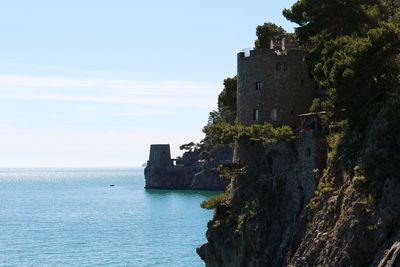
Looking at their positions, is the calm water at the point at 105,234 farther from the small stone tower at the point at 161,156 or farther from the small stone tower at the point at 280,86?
the small stone tower at the point at 161,156

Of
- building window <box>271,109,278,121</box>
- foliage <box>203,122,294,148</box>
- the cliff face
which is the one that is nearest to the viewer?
the cliff face

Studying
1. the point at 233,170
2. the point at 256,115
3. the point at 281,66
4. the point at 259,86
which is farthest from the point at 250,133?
the point at 281,66

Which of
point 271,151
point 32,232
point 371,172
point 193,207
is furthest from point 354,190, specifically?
point 193,207

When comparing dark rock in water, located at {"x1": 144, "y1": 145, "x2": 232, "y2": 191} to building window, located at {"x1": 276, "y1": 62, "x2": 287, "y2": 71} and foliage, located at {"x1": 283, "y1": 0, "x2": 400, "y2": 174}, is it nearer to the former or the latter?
building window, located at {"x1": 276, "y1": 62, "x2": 287, "y2": 71}

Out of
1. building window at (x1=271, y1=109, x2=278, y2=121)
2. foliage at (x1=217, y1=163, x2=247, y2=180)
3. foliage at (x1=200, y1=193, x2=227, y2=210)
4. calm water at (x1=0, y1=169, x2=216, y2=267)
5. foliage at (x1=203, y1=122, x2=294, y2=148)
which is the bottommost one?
calm water at (x1=0, y1=169, x2=216, y2=267)

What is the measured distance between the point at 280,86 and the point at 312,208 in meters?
12.8

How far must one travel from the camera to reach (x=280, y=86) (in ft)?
165

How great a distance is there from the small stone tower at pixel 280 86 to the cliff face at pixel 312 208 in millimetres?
2803

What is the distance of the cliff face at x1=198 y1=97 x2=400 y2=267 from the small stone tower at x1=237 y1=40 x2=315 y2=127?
2.80m

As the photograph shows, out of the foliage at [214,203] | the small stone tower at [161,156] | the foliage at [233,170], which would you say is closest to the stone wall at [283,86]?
the foliage at [233,170]

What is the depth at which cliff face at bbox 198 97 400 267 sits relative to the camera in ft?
106

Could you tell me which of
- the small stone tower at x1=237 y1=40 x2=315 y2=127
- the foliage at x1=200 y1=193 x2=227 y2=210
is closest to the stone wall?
the small stone tower at x1=237 y1=40 x2=315 y2=127

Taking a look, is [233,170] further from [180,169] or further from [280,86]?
[180,169]

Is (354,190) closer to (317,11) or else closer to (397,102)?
(397,102)
